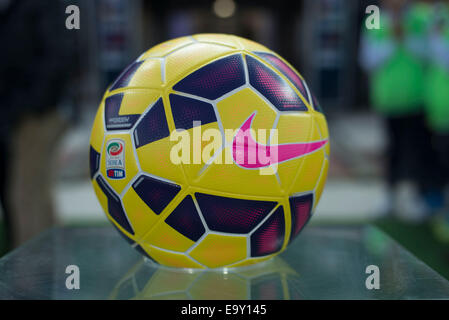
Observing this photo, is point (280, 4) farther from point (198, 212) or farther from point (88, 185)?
point (198, 212)

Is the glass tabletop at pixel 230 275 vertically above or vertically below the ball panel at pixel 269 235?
below

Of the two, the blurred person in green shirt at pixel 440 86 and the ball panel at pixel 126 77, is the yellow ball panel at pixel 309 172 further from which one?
the blurred person in green shirt at pixel 440 86

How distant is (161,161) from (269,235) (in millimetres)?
468

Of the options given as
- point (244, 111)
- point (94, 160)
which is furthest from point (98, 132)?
point (244, 111)

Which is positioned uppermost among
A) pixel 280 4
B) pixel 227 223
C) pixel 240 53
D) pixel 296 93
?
pixel 280 4

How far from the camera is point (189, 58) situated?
1724 millimetres

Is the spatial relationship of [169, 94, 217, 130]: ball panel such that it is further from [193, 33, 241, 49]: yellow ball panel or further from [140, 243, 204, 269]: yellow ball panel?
[140, 243, 204, 269]: yellow ball panel

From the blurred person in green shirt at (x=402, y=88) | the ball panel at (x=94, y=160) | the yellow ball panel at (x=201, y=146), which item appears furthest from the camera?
the blurred person in green shirt at (x=402, y=88)

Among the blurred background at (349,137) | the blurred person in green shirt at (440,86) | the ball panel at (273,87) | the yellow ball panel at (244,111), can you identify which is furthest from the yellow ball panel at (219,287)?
the blurred person in green shirt at (440,86)

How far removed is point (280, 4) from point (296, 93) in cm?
1336

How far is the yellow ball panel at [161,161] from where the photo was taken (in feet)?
5.30

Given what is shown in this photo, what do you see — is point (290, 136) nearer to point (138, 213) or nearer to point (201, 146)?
point (201, 146)
